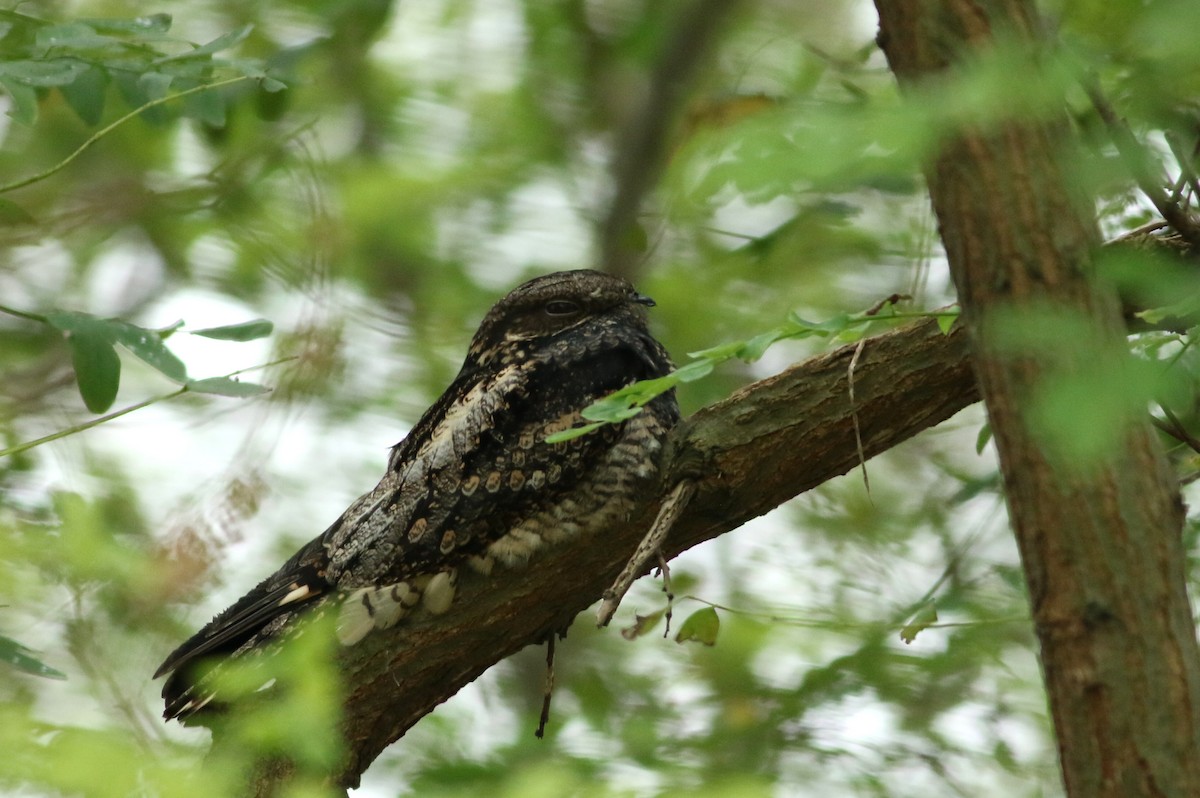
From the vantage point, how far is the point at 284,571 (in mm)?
3244

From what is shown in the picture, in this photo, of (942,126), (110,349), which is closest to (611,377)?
(110,349)

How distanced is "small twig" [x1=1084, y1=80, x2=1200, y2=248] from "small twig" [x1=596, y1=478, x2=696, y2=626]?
111 cm

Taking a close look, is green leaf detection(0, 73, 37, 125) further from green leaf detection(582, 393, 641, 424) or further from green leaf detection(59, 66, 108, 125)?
green leaf detection(582, 393, 641, 424)

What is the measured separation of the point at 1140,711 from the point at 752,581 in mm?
4621

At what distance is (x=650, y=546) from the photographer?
8.40 feet

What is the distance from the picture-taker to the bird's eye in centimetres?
365

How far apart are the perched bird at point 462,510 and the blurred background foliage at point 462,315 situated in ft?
0.55

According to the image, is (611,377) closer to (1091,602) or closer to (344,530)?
(344,530)

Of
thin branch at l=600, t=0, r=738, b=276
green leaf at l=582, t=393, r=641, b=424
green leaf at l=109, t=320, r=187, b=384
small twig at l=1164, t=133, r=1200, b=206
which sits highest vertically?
thin branch at l=600, t=0, r=738, b=276

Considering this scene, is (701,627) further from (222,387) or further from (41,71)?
(41,71)

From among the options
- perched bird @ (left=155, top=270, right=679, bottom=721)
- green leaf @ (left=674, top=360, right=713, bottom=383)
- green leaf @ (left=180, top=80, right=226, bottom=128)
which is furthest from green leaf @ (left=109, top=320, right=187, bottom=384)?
green leaf @ (left=674, top=360, right=713, bottom=383)

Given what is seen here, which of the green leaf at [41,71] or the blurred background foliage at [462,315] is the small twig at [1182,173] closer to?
the blurred background foliage at [462,315]

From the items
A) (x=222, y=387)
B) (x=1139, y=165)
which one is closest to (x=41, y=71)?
(x=222, y=387)

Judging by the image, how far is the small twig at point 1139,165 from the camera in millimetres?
1444
